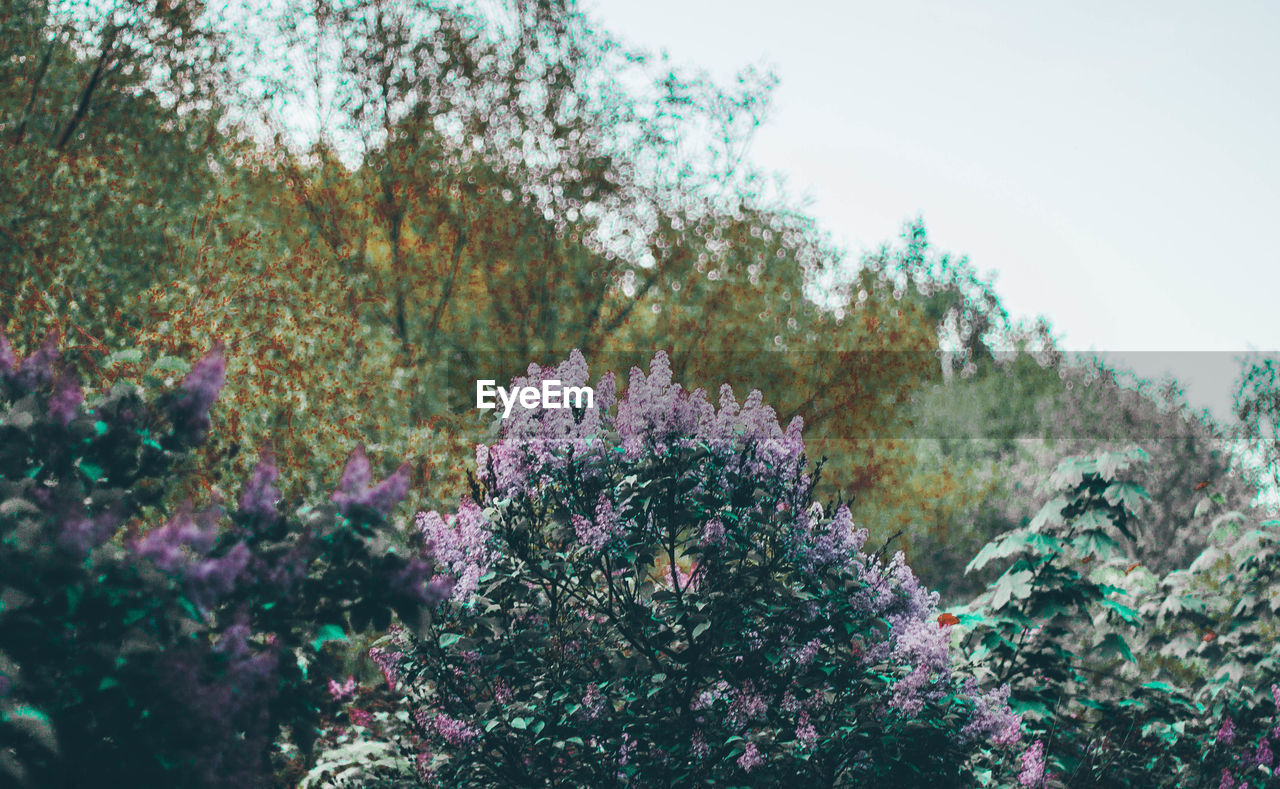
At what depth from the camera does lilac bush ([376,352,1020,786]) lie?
3.68 meters

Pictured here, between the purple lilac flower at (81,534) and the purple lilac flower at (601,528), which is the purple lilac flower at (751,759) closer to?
the purple lilac flower at (601,528)

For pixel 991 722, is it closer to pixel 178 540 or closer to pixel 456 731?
pixel 456 731

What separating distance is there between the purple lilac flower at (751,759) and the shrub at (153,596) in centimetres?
153

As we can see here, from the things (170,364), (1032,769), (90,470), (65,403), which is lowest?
(1032,769)

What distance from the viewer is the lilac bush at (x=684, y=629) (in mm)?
3680

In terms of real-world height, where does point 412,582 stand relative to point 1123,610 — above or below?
above

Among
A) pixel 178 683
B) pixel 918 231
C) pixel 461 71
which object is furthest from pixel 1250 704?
pixel 918 231

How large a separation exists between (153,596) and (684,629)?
213 cm

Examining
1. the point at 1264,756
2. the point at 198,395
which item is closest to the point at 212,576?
the point at 198,395

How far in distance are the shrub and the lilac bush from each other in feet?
4.21

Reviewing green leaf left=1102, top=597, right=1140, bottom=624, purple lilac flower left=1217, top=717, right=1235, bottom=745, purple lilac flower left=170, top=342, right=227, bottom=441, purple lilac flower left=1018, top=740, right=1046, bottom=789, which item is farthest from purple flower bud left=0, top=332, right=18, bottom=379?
purple lilac flower left=1217, top=717, right=1235, bottom=745

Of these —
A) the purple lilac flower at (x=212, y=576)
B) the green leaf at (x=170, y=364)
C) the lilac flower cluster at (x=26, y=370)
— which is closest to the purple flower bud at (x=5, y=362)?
the lilac flower cluster at (x=26, y=370)

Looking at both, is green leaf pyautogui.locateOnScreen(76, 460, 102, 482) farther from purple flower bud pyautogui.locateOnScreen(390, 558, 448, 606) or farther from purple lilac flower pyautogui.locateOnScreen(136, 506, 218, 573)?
purple flower bud pyautogui.locateOnScreen(390, 558, 448, 606)

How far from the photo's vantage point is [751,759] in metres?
3.49
